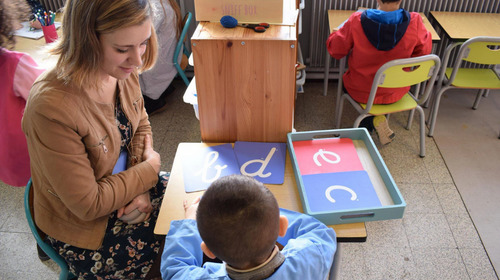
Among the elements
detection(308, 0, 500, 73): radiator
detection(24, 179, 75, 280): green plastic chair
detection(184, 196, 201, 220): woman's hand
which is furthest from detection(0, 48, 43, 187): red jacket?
detection(308, 0, 500, 73): radiator

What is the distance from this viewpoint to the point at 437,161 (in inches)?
102

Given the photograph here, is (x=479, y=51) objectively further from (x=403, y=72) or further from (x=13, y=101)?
(x=13, y=101)

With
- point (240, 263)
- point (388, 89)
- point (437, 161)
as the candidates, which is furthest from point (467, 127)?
point (240, 263)

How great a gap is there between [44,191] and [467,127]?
9.00ft

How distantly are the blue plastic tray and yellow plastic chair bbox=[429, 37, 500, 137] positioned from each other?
136 cm

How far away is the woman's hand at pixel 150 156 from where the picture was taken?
144 cm

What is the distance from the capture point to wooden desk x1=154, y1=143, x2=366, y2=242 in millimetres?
1184

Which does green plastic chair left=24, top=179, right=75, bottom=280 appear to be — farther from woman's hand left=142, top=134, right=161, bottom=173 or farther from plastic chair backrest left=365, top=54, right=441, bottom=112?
plastic chair backrest left=365, top=54, right=441, bottom=112

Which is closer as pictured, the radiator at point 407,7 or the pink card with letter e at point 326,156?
the pink card with letter e at point 326,156

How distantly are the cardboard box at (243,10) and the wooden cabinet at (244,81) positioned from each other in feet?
0.10

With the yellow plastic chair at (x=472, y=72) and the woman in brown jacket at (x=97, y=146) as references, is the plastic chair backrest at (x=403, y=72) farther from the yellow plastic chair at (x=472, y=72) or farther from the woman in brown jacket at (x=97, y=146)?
the woman in brown jacket at (x=97, y=146)

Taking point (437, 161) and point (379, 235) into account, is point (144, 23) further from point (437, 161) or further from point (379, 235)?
point (437, 161)

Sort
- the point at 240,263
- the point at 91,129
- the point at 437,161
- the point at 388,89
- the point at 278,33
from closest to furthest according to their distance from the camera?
the point at 240,263 < the point at 91,129 < the point at 278,33 < the point at 388,89 < the point at 437,161

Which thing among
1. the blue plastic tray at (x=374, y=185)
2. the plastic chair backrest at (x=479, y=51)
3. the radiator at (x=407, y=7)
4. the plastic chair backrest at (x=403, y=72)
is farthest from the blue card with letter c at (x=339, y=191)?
the radiator at (x=407, y=7)
